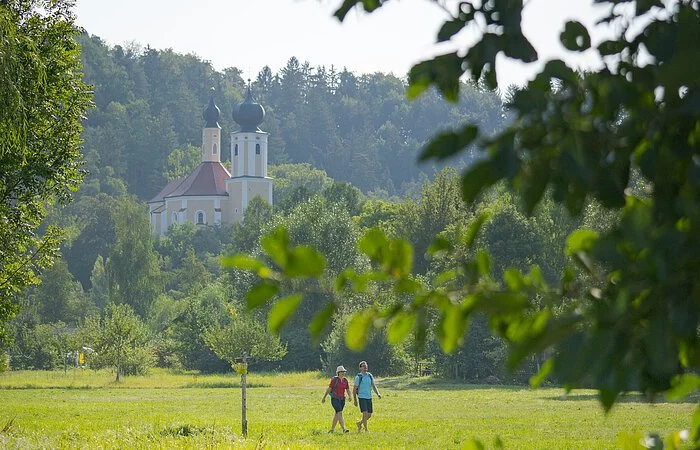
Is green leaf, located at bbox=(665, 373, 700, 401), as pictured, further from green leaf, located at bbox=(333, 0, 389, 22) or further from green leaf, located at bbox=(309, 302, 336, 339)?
green leaf, located at bbox=(333, 0, 389, 22)

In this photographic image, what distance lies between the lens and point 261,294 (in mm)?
1419

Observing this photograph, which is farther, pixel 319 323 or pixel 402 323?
pixel 402 323

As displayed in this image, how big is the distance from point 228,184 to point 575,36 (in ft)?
317

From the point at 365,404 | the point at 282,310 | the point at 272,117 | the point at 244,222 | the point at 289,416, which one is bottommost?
the point at 289,416

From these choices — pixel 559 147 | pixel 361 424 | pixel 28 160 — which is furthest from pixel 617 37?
pixel 361 424

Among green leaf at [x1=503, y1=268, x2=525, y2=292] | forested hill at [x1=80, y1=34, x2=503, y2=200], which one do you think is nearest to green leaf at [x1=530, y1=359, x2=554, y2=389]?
green leaf at [x1=503, y1=268, x2=525, y2=292]

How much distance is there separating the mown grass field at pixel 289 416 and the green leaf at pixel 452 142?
9.80 meters

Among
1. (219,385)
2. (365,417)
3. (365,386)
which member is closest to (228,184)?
(219,385)

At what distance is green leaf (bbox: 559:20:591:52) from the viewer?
1804 mm

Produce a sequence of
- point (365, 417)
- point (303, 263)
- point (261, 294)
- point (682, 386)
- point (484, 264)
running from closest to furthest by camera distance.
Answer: point (303, 263) → point (261, 294) → point (484, 264) → point (682, 386) → point (365, 417)

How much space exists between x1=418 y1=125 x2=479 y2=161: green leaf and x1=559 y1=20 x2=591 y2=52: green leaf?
46 centimetres

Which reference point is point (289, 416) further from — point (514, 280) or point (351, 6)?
point (514, 280)

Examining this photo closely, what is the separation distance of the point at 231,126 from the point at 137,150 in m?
13.1

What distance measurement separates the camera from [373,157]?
138 metres
